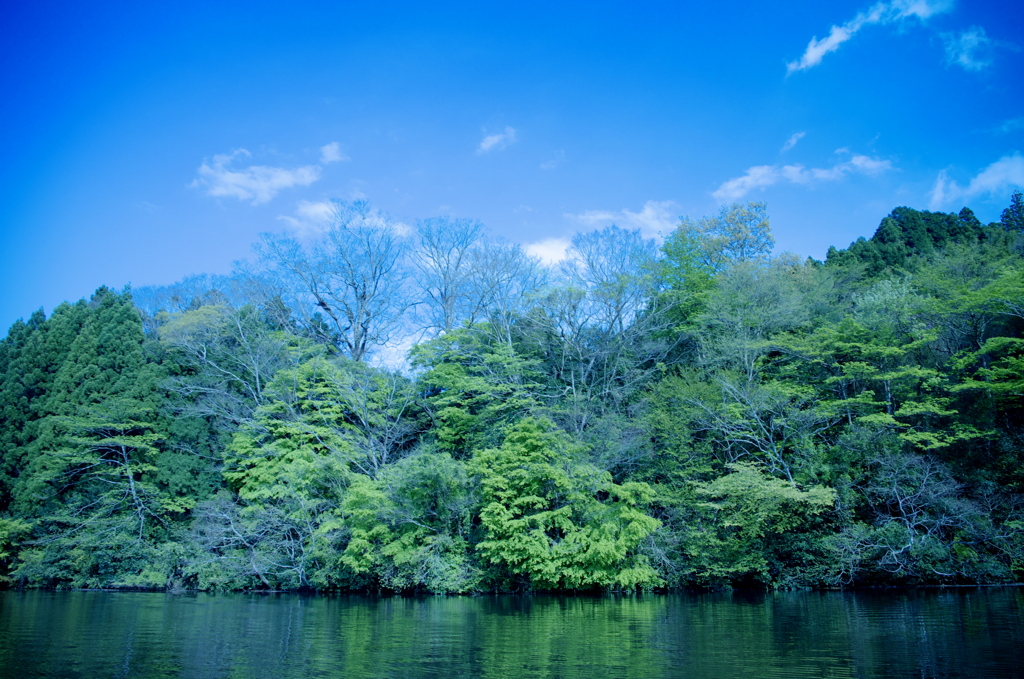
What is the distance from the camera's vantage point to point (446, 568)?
906 inches

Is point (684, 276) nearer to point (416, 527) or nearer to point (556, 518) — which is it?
point (556, 518)

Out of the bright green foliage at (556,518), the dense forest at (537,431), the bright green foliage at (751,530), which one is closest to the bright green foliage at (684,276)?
the dense forest at (537,431)

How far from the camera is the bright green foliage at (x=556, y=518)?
845 inches

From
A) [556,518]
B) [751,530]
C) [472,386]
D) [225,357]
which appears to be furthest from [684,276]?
[225,357]

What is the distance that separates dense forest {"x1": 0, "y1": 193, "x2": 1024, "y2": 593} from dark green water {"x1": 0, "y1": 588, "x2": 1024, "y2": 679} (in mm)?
3130

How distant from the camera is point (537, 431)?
23000 mm

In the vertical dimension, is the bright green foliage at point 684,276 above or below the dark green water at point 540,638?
above

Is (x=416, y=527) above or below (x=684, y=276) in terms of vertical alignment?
below

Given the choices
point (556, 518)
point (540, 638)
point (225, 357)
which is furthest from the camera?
point (225, 357)

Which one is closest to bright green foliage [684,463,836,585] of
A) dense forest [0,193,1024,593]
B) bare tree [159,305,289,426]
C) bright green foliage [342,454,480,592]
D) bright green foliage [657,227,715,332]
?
dense forest [0,193,1024,593]

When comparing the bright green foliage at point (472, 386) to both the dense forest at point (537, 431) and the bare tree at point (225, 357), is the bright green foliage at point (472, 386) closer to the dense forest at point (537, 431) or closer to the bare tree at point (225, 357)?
the dense forest at point (537, 431)

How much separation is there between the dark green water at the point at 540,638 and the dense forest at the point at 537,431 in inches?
123

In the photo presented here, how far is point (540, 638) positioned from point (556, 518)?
10.1 m

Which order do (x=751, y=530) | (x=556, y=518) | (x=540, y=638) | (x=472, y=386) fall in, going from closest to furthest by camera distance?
(x=540, y=638) < (x=751, y=530) < (x=556, y=518) < (x=472, y=386)
